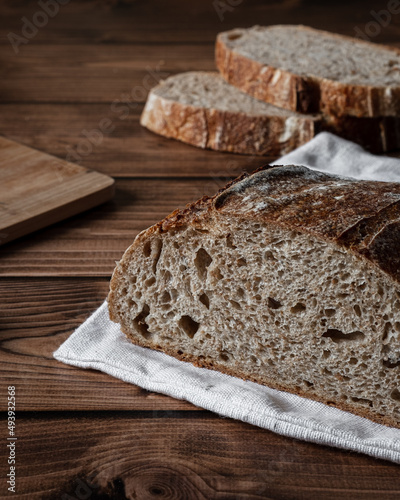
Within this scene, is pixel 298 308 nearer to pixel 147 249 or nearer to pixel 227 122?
pixel 147 249

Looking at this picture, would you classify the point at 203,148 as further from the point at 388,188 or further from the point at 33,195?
the point at 388,188

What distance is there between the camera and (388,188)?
2014 millimetres

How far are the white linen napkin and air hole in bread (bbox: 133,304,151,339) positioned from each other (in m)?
0.04

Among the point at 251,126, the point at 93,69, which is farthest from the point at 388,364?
the point at 93,69

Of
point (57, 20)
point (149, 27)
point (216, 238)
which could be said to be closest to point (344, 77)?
point (216, 238)

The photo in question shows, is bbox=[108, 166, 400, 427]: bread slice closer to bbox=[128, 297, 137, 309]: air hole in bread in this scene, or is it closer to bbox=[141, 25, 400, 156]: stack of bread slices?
bbox=[128, 297, 137, 309]: air hole in bread

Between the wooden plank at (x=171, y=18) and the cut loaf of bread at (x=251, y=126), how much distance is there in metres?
1.81

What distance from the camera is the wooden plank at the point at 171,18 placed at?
5.26 meters

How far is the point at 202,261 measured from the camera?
1937mm

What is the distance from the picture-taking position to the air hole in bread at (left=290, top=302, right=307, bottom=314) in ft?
5.98

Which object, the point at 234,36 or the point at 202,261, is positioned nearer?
the point at 202,261

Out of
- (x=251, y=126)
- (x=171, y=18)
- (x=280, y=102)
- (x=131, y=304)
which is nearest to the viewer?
(x=131, y=304)

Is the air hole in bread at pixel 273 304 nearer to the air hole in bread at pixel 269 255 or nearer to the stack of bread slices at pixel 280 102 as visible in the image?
the air hole in bread at pixel 269 255

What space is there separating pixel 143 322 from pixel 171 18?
4.13 meters
